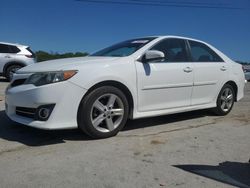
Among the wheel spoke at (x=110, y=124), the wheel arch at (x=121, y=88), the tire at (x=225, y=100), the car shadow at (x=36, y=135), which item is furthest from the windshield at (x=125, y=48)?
the tire at (x=225, y=100)

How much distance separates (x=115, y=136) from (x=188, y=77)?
1.68 metres

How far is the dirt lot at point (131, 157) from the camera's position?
337 centimetres

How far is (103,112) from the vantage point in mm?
4816

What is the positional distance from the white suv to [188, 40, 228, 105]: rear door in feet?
31.0

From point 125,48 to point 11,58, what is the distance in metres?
9.63

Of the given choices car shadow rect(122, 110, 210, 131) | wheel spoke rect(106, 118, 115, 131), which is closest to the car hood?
wheel spoke rect(106, 118, 115, 131)

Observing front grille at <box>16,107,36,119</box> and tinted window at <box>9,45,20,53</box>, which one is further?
tinted window at <box>9,45,20,53</box>

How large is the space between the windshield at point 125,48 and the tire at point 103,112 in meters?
0.77

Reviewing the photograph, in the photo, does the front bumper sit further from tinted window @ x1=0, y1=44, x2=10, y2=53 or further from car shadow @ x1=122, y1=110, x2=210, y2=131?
tinted window @ x1=0, y1=44, x2=10, y2=53

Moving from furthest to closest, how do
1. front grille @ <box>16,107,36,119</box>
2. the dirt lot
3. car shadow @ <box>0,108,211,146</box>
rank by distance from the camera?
1. car shadow @ <box>0,108,211,146</box>
2. front grille @ <box>16,107,36,119</box>
3. the dirt lot

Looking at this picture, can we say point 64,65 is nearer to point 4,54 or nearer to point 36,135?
point 36,135

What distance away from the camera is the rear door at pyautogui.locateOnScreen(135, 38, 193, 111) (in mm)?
5223

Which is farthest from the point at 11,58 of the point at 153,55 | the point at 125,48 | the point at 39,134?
the point at 153,55

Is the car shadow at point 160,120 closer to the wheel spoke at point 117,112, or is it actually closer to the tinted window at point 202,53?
the wheel spoke at point 117,112
